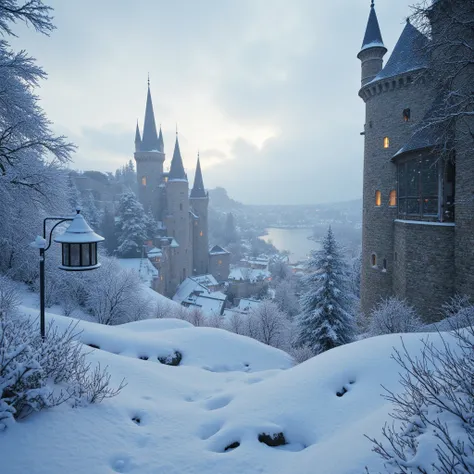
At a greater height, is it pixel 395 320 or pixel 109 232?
pixel 109 232

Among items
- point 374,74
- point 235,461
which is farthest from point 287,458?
point 374,74

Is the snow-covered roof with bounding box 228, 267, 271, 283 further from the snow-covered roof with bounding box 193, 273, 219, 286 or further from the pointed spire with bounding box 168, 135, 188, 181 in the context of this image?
the pointed spire with bounding box 168, 135, 188, 181

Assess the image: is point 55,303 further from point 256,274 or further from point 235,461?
point 256,274

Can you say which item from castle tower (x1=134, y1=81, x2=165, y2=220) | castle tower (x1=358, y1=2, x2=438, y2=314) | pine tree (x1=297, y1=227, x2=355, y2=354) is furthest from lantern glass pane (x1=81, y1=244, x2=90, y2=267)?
castle tower (x1=134, y1=81, x2=165, y2=220)

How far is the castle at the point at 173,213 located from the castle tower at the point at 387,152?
25.2 metres

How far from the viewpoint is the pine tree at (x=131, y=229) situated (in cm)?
3719

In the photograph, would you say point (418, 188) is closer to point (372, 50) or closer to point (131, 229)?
point (372, 50)

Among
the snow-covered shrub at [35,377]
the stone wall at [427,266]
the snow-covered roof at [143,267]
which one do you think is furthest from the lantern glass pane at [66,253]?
the snow-covered roof at [143,267]

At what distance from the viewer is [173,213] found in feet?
140

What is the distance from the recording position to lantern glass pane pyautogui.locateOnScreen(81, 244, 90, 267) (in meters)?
4.66

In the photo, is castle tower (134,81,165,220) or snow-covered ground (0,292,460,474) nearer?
snow-covered ground (0,292,460,474)

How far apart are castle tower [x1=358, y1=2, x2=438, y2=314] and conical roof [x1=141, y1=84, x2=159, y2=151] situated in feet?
110

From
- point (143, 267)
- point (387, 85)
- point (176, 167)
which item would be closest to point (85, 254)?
point (387, 85)

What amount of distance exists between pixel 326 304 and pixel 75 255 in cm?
1278
